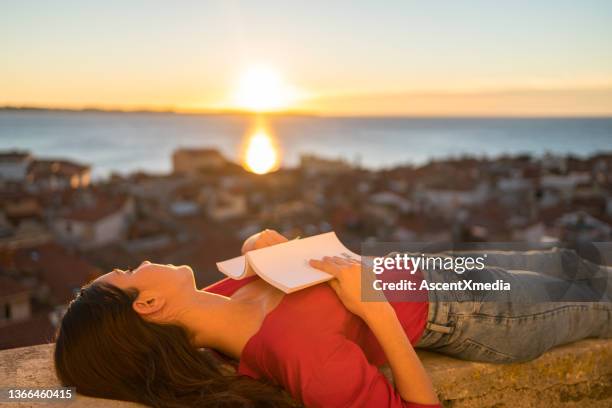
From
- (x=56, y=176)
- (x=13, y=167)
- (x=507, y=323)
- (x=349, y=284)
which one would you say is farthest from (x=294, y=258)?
(x=13, y=167)

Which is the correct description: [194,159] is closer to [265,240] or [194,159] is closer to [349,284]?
[265,240]

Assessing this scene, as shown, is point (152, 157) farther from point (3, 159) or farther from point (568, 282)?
point (568, 282)

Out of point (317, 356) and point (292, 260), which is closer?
point (317, 356)

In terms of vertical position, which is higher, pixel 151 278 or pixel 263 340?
pixel 151 278

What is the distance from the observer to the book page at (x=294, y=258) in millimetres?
1884

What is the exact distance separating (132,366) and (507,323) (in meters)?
1.28

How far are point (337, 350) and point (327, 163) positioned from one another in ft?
175

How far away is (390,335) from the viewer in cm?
178

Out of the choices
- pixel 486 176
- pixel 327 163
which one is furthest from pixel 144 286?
pixel 327 163

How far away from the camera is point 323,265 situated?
6.17 ft

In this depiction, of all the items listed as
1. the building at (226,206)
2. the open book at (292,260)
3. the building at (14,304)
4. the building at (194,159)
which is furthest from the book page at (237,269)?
the building at (194,159)

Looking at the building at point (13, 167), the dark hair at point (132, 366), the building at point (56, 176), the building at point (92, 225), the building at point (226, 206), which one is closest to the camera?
the dark hair at point (132, 366)

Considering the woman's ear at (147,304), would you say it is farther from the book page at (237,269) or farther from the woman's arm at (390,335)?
the woman's arm at (390,335)

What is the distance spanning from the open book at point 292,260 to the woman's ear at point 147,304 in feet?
1.12
